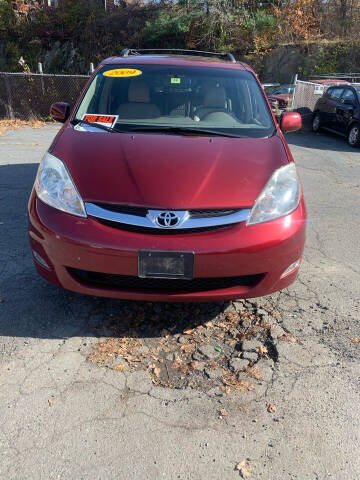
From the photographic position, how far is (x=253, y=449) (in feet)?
6.26

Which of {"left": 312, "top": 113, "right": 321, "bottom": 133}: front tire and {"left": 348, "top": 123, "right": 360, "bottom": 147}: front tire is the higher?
{"left": 348, "top": 123, "right": 360, "bottom": 147}: front tire

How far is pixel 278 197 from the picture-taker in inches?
103

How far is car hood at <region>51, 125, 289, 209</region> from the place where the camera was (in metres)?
2.47

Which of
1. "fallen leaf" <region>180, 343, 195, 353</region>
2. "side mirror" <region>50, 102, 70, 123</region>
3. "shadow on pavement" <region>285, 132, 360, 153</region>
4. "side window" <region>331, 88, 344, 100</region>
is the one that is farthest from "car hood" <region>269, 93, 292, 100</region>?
"fallen leaf" <region>180, 343, 195, 353</region>

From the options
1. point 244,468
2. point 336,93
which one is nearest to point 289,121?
point 244,468

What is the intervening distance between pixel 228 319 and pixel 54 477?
4.99 feet

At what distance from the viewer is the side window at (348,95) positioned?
10.6 m

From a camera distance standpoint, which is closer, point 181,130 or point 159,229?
point 159,229

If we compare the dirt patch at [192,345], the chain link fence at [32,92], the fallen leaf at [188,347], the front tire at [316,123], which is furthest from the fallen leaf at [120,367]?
the chain link fence at [32,92]

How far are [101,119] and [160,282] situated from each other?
170 cm

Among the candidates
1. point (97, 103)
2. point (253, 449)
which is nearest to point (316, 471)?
point (253, 449)

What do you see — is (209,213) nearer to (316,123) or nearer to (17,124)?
(316,123)

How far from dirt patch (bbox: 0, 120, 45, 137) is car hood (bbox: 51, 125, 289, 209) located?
9.37m

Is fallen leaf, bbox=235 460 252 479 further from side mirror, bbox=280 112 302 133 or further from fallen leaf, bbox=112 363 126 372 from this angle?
side mirror, bbox=280 112 302 133
